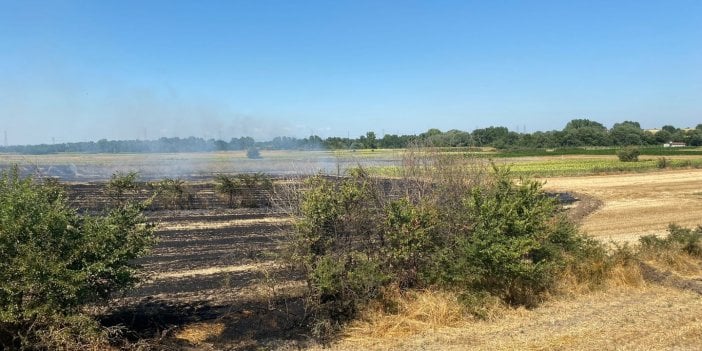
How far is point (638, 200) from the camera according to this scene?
31047 mm

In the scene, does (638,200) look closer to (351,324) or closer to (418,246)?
(418,246)

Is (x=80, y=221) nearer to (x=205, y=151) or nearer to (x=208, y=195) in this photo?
(x=208, y=195)

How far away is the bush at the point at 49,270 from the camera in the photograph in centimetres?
673

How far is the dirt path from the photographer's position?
21375 millimetres

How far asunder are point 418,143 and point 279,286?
5.41m

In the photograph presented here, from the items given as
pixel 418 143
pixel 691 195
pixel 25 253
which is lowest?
pixel 691 195

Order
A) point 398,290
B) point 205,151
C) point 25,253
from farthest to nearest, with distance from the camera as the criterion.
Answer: point 205,151
point 398,290
point 25,253

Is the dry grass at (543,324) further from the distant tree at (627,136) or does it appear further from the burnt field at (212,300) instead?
the distant tree at (627,136)

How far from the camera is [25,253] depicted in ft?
22.4

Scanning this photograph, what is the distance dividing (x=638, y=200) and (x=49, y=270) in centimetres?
3260

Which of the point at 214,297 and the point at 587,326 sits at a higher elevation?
the point at 587,326

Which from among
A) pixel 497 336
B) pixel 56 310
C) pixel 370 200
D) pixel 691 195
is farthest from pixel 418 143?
pixel 691 195

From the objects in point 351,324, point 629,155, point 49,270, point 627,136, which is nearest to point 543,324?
point 351,324

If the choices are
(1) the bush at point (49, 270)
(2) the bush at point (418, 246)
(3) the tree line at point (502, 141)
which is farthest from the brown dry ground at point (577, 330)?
(3) the tree line at point (502, 141)
